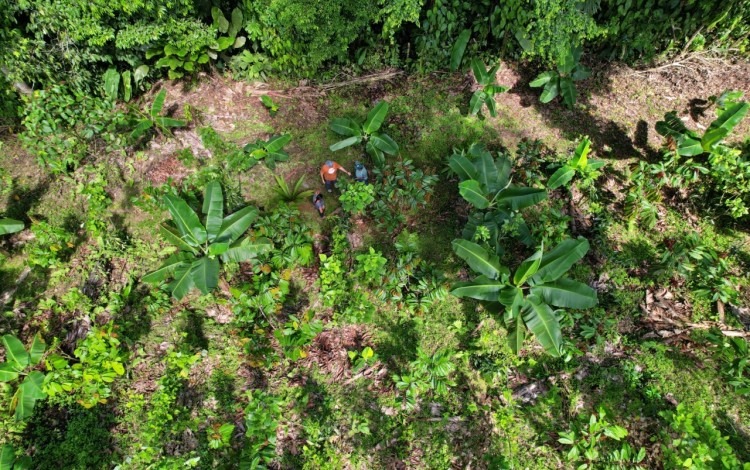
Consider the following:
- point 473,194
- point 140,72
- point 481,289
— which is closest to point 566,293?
point 481,289

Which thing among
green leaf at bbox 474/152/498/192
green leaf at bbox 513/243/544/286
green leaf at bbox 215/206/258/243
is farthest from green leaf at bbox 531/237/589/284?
green leaf at bbox 215/206/258/243

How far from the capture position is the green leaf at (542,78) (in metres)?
6.71

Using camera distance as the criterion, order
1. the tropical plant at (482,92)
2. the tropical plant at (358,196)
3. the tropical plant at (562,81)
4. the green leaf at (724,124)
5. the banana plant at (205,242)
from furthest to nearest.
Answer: the tropical plant at (562,81) < the tropical plant at (482,92) < the green leaf at (724,124) < the tropical plant at (358,196) < the banana plant at (205,242)

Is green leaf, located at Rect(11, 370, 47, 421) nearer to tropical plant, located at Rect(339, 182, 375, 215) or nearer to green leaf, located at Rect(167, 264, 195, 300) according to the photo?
green leaf, located at Rect(167, 264, 195, 300)

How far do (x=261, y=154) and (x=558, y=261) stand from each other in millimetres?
4268

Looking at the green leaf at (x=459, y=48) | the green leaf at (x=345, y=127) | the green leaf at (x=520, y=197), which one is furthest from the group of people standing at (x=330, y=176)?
the green leaf at (x=459, y=48)

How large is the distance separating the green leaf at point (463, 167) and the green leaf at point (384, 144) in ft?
2.85

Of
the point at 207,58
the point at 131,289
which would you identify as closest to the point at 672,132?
the point at 207,58

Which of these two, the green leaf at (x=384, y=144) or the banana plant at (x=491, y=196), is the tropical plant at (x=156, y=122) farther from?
the banana plant at (x=491, y=196)

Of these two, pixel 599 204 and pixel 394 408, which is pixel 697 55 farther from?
pixel 394 408

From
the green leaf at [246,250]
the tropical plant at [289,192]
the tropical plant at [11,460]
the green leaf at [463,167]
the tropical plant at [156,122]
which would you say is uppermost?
the tropical plant at [156,122]

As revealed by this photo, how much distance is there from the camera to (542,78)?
672cm

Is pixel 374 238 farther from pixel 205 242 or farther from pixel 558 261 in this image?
pixel 558 261

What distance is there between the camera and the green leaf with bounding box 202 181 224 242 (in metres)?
5.24
